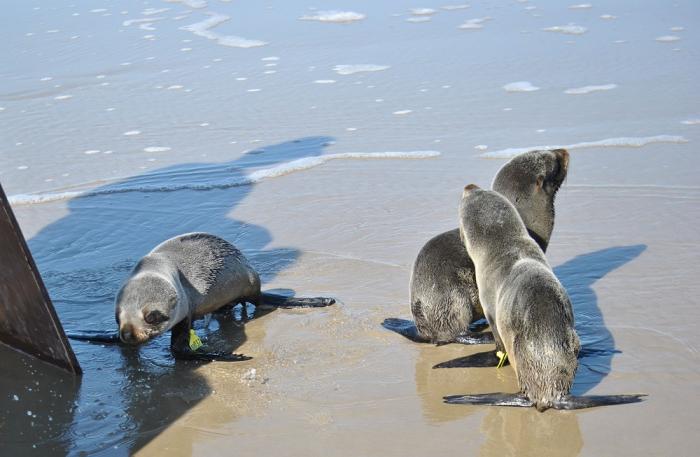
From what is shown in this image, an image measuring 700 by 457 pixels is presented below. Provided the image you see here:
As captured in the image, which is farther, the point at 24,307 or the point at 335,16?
the point at 335,16

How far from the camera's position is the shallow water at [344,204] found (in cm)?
460

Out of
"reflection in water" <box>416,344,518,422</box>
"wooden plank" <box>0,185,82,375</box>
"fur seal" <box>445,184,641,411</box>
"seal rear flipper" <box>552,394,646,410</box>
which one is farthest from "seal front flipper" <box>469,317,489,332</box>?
"wooden plank" <box>0,185,82,375</box>

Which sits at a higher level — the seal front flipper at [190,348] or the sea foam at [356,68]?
the seal front flipper at [190,348]

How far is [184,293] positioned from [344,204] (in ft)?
8.75

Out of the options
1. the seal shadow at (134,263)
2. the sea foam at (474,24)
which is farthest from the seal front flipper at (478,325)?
the sea foam at (474,24)

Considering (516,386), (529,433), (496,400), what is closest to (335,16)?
(516,386)

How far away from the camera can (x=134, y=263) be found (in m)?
7.00

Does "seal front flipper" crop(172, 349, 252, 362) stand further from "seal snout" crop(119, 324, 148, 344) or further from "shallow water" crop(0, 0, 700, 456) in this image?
"seal snout" crop(119, 324, 148, 344)

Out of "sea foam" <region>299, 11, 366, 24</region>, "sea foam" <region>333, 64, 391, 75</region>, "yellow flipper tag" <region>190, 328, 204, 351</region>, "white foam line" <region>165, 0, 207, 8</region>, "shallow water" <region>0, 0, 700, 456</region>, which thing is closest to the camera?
"shallow water" <region>0, 0, 700, 456</region>

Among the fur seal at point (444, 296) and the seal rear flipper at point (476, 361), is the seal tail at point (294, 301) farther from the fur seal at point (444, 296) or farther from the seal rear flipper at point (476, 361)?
the seal rear flipper at point (476, 361)

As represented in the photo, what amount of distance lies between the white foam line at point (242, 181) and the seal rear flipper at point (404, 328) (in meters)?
3.56

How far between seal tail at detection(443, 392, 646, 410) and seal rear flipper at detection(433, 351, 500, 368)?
0.41 meters

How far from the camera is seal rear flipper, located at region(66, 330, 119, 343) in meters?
5.61

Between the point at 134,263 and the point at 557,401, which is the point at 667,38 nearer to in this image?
the point at 134,263
